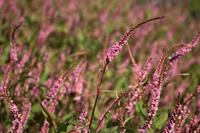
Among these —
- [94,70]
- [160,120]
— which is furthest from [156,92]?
[94,70]

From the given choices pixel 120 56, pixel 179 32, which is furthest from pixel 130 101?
pixel 179 32

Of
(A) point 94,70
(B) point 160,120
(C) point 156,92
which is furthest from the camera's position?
(A) point 94,70

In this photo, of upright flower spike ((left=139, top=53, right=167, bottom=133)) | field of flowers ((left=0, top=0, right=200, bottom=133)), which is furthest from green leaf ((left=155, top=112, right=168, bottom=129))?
upright flower spike ((left=139, top=53, right=167, bottom=133))

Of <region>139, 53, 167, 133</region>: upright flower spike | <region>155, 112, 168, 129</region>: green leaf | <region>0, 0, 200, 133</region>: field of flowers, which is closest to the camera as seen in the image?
<region>139, 53, 167, 133</region>: upright flower spike

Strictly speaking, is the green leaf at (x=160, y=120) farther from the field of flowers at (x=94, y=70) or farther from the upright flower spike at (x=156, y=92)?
the upright flower spike at (x=156, y=92)

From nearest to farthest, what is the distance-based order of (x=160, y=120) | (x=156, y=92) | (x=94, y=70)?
(x=156, y=92), (x=160, y=120), (x=94, y=70)

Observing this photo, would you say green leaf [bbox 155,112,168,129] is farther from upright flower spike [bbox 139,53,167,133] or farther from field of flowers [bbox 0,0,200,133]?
upright flower spike [bbox 139,53,167,133]

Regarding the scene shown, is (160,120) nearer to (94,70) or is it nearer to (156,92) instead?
(156,92)

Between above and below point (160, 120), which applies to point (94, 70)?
above

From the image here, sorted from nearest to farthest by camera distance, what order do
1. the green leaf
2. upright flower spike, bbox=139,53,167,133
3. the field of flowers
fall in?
upright flower spike, bbox=139,53,167,133
the field of flowers
the green leaf
